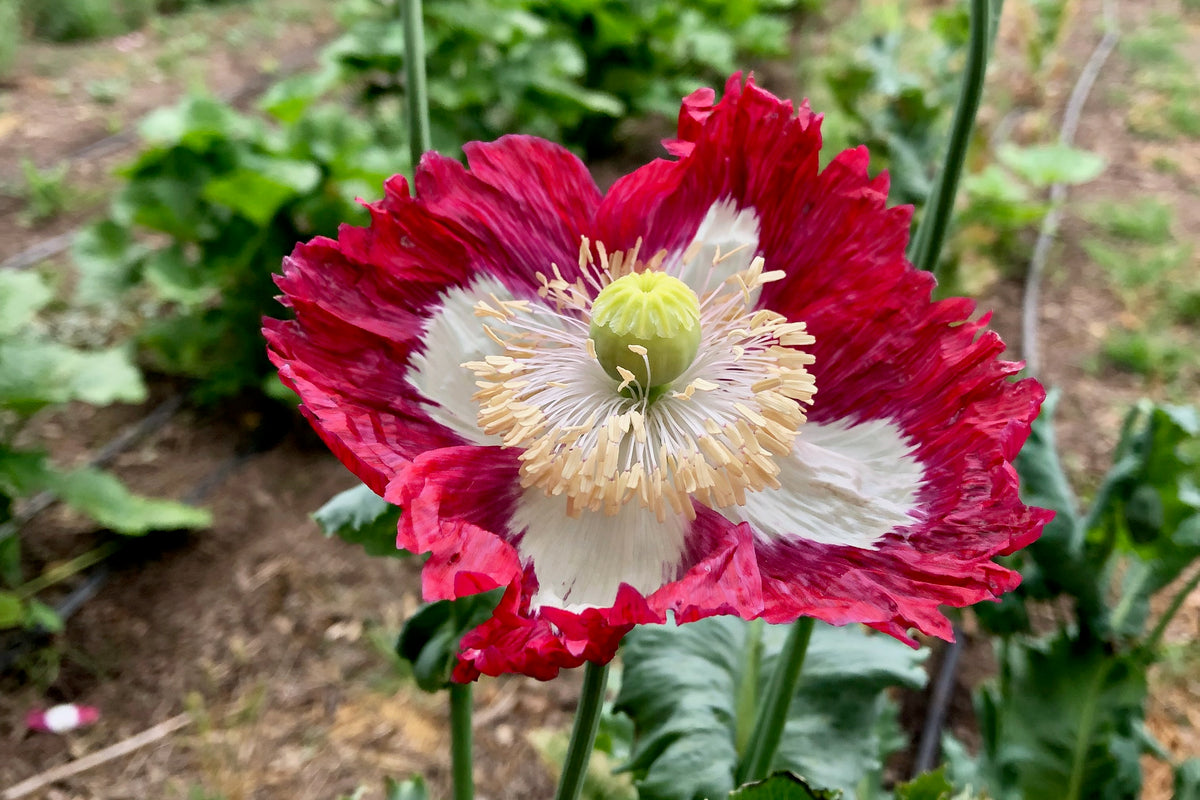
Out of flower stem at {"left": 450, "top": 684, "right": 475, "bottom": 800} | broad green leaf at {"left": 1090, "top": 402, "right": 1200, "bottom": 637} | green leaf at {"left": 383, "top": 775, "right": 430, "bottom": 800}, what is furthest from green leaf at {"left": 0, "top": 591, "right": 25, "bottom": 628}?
broad green leaf at {"left": 1090, "top": 402, "right": 1200, "bottom": 637}

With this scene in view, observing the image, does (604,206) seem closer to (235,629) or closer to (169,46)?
(235,629)

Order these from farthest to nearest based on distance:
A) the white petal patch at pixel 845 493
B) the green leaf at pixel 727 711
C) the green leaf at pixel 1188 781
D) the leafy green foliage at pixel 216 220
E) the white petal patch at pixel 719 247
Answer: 1. the leafy green foliage at pixel 216 220
2. the green leaf at pixel 1188 781
3. the green leaf at pixel 727 711
4. the white petal patch at pixel 719 247
5. the white petal patch at pixel 845 493

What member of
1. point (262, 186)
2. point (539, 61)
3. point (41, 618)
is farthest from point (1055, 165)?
point (41, 618)

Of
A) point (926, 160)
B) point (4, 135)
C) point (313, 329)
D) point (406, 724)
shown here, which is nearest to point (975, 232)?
point (926, 160)

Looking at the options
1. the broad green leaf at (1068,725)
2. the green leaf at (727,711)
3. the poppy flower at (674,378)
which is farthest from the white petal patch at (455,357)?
the broad green leaf at (1068,725)

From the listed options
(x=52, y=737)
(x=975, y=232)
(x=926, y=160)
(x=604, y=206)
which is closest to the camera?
(x=604, y=206)

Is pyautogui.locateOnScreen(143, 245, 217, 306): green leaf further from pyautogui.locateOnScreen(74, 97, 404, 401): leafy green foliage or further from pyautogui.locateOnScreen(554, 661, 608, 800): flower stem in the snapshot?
pyautogui.locateOnScreen(554, 661, 608, 800): flower stem

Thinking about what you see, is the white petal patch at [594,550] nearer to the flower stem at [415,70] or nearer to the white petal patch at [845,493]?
the white petal patch at [845,493]
